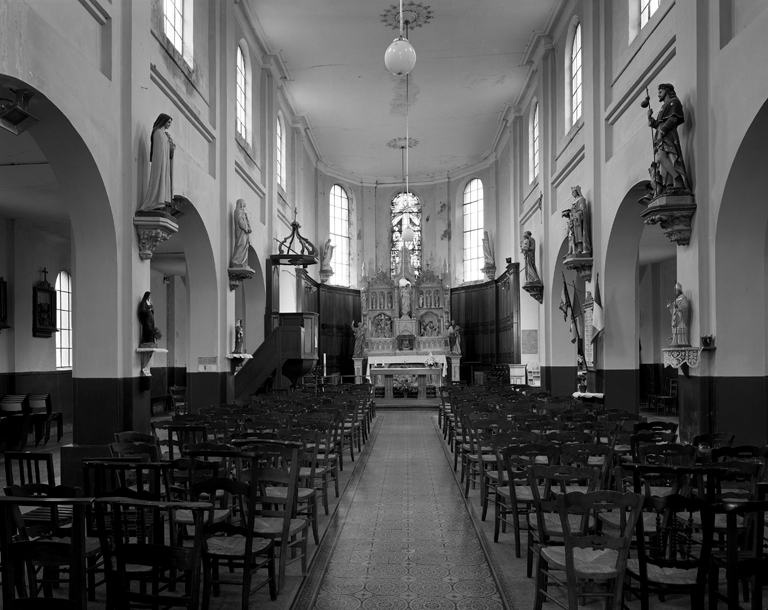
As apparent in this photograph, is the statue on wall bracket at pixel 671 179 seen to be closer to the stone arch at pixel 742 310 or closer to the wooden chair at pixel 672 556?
the stone arch at pixel 742 310

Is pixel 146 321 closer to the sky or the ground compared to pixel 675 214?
closer to the ground

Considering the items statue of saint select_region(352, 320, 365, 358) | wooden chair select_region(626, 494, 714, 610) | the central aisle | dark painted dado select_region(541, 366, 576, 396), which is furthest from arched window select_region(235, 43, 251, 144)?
wooden chair select_region(626, 494, 714, 610)

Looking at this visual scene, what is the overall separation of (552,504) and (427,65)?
17411 mm

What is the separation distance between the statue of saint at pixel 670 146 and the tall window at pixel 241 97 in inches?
424

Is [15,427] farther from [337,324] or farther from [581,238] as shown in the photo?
[337,324]

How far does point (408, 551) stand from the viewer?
647 cm

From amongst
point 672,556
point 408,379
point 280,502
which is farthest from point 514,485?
point 408,379

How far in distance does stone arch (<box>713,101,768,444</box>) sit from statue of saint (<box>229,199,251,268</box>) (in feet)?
33.5

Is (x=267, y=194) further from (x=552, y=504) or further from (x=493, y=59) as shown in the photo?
(x=552, y=504)

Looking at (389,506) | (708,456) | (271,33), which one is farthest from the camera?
(271,33)

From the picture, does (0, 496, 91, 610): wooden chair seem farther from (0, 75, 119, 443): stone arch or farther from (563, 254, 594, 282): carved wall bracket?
(563, 254, 594, 282): carved wall bracket

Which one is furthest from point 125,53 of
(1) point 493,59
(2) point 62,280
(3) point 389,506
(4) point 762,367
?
(1) point 493,59

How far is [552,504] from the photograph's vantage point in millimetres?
4637

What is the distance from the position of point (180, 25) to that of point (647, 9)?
28.5 feet
